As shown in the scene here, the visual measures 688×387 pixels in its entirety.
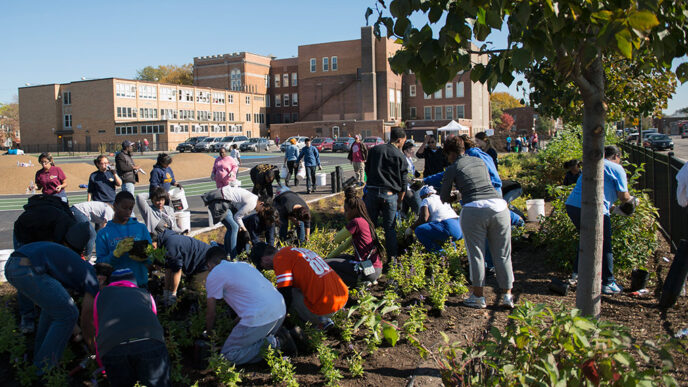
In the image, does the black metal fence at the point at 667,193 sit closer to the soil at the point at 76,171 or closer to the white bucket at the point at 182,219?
the white bucket at the point at 182,219

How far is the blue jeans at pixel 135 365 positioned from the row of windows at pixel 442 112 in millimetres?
77192

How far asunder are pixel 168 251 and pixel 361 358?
2612 mm

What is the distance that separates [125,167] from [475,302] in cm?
831

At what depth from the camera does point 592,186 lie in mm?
3432

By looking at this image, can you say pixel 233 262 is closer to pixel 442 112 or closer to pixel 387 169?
pixel 387 169

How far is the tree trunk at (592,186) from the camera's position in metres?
3.34

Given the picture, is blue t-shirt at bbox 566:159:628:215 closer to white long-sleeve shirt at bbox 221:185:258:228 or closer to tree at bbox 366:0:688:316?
tree at bbox 366:0:688:316

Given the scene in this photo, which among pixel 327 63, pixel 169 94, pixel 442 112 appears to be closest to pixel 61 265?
pixel 442 112

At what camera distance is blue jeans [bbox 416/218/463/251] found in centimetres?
734

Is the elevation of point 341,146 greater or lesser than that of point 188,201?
greater

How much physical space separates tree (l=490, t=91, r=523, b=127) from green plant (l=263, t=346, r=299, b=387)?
91657 millimetres

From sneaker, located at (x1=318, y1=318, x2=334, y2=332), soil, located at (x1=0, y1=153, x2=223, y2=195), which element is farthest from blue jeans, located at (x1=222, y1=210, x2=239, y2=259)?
soil, located at (x1=0, y1=153, x2=223, y2=195)

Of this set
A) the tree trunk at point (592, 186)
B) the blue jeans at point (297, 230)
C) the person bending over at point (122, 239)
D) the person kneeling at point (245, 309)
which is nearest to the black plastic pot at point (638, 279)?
the tree trunk at point (592, 186)

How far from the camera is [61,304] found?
15.1ft
